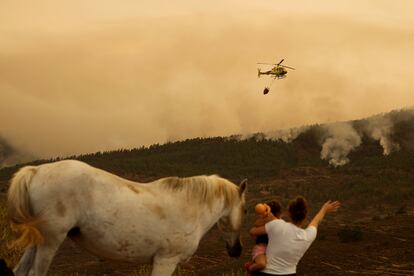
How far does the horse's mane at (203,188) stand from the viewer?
8469 mm

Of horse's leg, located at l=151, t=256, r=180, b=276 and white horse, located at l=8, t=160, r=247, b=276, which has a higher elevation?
white horse, located at l=8, t=160, r=247, b=276

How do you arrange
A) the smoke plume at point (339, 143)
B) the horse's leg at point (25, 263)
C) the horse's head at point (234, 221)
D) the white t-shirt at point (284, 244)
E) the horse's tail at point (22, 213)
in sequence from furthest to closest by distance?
the smoke plume at point (339, 143) → the horse's head at point (234, 221) → the horse's leg at point (25, 263) → the horse's tail at point (22, 213) → the white t-shirt at point (284, 244)

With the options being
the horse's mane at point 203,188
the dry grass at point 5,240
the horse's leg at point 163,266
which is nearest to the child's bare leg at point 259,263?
the horse's leg at point 163,266

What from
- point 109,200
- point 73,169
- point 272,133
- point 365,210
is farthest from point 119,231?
point 272,133

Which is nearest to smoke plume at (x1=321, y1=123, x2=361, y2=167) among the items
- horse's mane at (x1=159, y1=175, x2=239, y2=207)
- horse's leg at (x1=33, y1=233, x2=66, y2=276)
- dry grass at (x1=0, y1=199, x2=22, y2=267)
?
dry grass at (x1=0, y1=199, x2=22, y2=267)

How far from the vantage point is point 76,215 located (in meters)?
7.84

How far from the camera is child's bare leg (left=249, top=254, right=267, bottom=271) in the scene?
23.5 feet

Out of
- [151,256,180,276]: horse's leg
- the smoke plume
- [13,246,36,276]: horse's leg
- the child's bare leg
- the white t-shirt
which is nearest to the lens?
the white t-shirt

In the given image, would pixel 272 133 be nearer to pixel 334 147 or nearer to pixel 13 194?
pixel 334 147

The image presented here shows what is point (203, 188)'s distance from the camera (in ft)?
28.1

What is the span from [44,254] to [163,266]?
4.48ft

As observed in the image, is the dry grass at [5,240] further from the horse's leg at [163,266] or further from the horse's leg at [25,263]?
the horse's leg at [163,266]

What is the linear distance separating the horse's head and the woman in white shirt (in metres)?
1.64

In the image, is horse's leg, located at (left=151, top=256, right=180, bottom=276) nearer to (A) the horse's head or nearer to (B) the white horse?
A: (B) the white horse
